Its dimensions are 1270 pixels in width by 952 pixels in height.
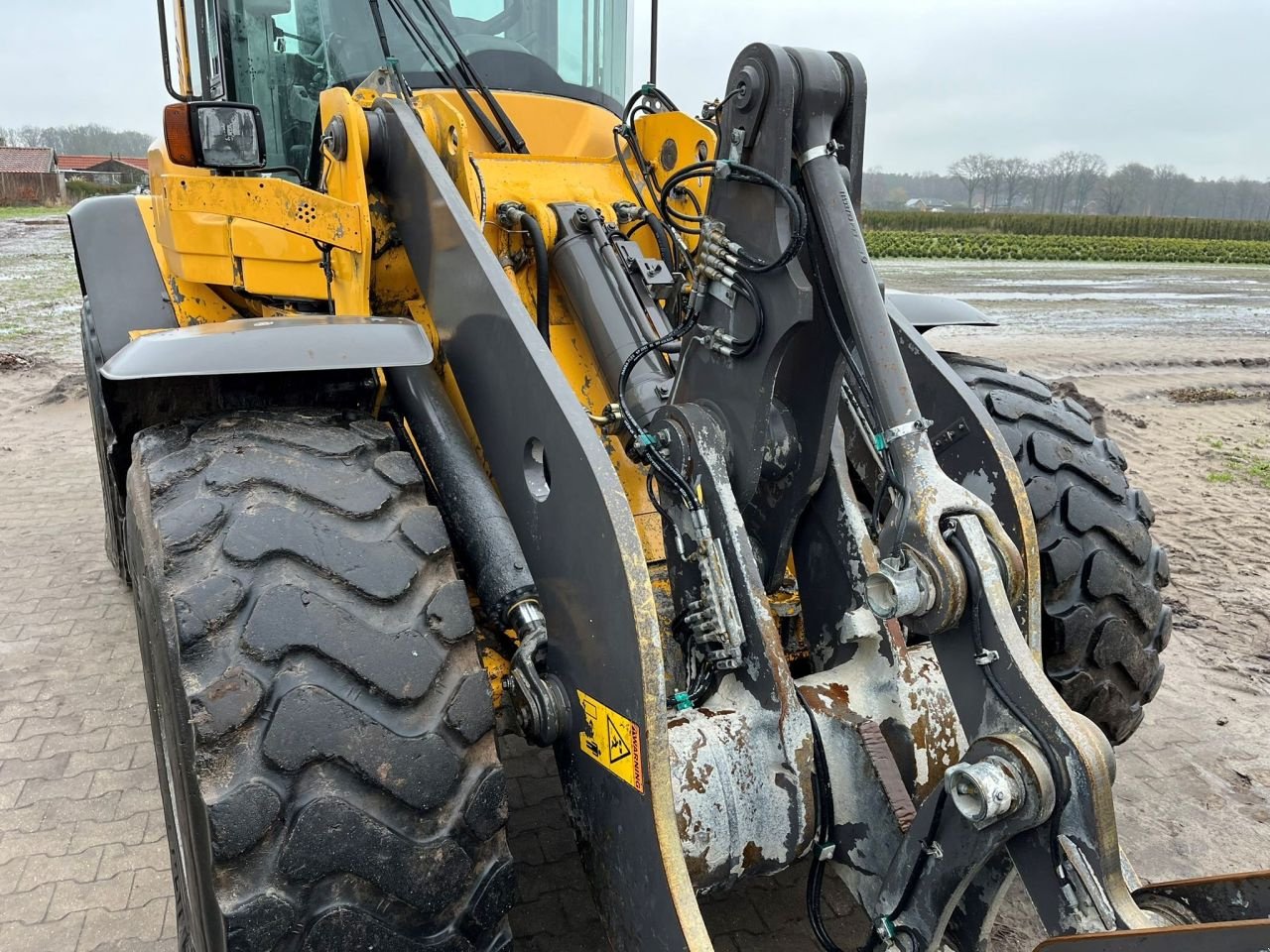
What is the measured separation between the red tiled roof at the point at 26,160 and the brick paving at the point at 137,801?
5963 cm

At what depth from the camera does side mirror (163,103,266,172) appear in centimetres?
278

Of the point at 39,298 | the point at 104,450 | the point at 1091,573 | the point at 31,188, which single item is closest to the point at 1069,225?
the point at 39,298

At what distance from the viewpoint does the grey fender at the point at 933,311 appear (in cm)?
370

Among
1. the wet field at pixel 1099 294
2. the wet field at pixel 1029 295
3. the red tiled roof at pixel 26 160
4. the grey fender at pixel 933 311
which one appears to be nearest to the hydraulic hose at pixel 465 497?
the grey fender at pixel 933 311

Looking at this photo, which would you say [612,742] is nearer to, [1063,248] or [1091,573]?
[1091,573]

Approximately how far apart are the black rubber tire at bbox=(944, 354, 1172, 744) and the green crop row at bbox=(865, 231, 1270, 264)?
34163mm

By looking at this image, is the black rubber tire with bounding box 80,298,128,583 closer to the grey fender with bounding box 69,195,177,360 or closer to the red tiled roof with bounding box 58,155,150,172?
the grey fender with bounding box 69,195,177,360

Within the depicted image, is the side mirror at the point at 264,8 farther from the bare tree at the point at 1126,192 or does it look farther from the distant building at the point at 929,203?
the bare tree at the point at 1126,192

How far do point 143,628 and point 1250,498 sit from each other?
7.09 meters

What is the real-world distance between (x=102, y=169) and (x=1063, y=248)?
57360mm

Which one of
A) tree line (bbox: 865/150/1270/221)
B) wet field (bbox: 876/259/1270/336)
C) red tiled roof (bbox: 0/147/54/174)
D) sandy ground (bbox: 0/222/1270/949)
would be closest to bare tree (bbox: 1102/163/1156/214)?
tree line (bbox: 865/150/1270/221)

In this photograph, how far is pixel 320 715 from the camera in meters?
1.77

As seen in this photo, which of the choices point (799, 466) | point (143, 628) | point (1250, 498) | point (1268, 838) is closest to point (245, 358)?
point (143, 628)

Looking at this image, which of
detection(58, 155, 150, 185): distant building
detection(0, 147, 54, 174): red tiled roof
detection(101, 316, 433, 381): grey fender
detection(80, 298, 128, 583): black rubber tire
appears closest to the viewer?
detection(101, 316, 433, 381): grey fender
